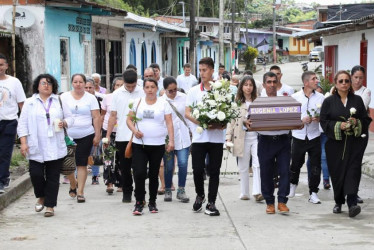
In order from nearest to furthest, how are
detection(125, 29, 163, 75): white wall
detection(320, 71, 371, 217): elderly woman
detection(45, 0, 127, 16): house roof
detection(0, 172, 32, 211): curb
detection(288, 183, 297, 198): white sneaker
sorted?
detection(320, 71, 371, 217): elderly woman, detection(0, 172, 32, 211): curb, detection(288, 183, 297, 198): white sneaker, detection(45, 0, 127, 16): house roof, detection(125, 29, 163, 75): white wall

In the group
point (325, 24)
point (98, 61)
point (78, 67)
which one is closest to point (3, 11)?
point (78, 67)

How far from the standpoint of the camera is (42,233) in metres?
8.40

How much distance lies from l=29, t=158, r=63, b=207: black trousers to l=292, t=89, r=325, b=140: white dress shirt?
3275mm

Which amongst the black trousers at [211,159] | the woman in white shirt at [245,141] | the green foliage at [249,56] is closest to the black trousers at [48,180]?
the black trousers at [211,159]

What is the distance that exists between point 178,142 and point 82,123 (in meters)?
1.36

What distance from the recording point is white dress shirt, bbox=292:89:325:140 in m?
10.3

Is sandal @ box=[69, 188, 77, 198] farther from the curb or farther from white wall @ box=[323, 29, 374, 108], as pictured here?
white wall @ box=[323, 29, 374, 108]

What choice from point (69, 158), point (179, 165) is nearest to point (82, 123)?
point (69, 158)

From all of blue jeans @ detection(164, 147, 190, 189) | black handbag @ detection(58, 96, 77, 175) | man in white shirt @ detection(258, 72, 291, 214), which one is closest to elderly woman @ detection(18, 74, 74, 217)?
black handbag @ detection(58, 96, 77, 175)

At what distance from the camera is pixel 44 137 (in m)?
9.26

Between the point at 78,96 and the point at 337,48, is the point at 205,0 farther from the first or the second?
the point at 78,96

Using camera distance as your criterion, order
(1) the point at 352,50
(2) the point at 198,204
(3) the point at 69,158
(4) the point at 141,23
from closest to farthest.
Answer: (2) the point at 198,204
(3) the point at 69,158
(1) the point at 352,50
(4) the point at 141,23

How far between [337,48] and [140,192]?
20.1 metres

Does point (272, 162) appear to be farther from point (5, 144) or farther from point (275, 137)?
point (5, 144)
